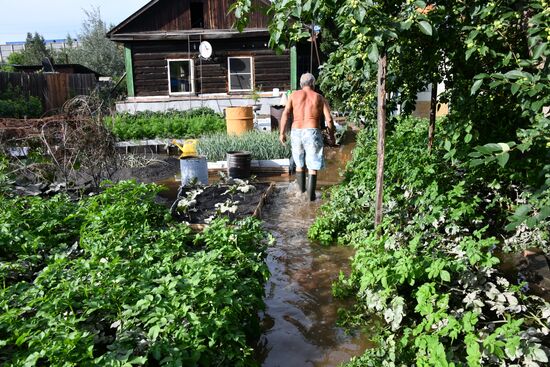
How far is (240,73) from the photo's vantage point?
66.4 feet

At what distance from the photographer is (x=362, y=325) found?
3.56 m

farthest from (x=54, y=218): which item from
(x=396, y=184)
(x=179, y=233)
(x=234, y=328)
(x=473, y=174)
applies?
(x=473, y=174)

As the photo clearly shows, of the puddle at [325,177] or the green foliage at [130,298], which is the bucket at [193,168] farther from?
the green foliage at [130,298]

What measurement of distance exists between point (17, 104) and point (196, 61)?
7528 mm

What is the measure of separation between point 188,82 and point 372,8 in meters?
18.5

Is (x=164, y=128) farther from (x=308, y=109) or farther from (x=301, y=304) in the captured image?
(x=301, y=304)

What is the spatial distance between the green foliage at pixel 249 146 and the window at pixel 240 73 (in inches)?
392

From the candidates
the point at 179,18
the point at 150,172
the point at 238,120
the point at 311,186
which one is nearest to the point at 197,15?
the point at 179,18

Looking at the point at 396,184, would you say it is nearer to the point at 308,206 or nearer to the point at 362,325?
the point at 362,325

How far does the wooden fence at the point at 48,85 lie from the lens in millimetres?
20938

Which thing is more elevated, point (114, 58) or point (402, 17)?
point (114, 58)

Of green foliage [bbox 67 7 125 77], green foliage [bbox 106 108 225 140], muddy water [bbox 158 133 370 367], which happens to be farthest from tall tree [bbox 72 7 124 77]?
muddy water [bbox 158 133 370 367]

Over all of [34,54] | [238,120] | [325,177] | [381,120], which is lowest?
[325,177]

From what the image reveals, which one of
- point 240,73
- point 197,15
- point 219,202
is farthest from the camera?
point 197,15
